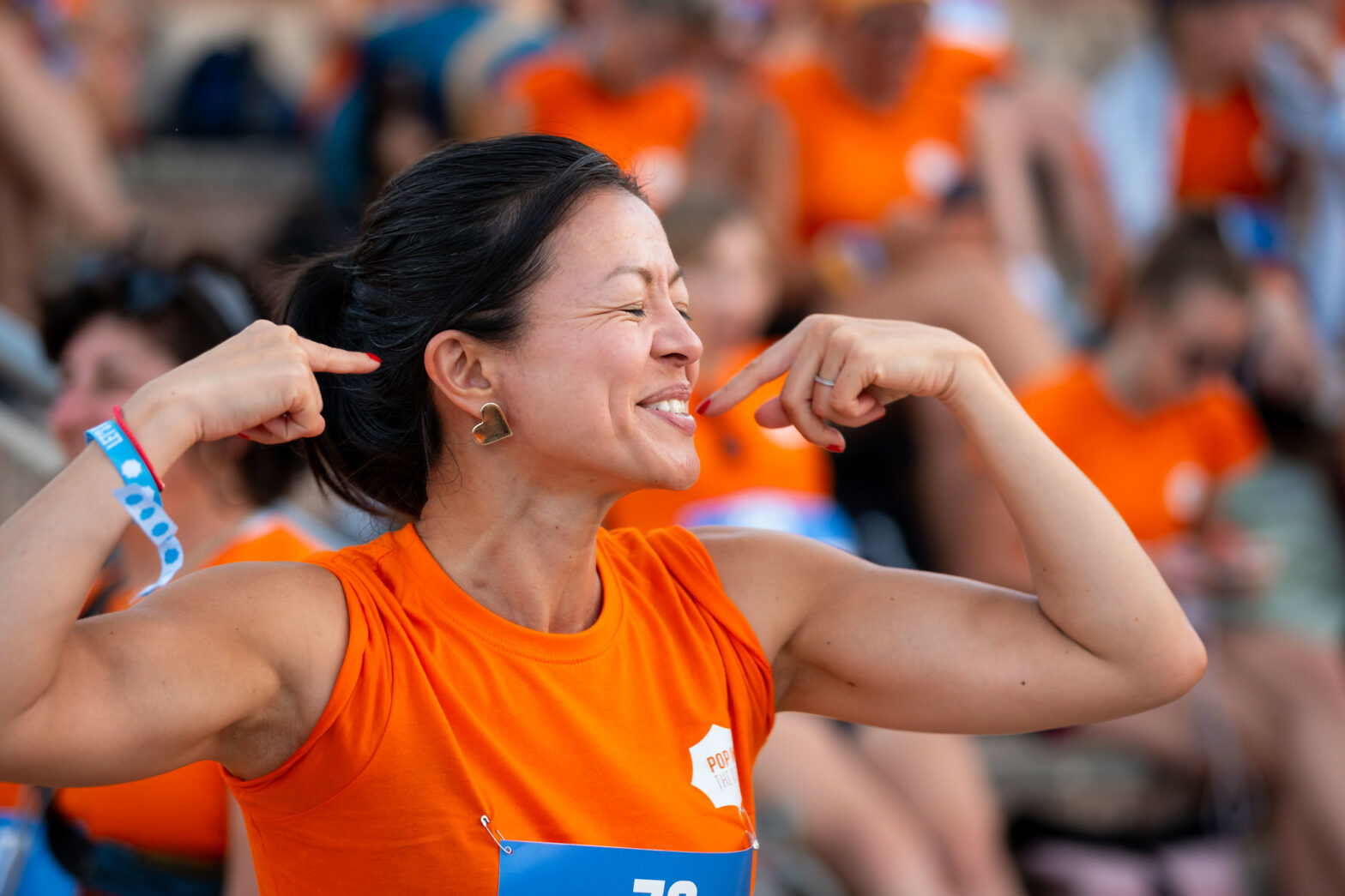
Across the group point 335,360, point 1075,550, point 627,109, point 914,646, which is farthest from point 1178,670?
point 627,109

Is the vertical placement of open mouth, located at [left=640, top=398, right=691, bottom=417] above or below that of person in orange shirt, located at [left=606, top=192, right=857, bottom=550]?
above

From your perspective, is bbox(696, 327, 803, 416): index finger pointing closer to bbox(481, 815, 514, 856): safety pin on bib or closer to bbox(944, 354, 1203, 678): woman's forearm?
bbox(944, 354, 1203, 678): woman's forearm

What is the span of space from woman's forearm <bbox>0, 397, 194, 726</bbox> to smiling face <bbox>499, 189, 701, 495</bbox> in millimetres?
429

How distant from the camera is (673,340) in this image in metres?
1.67

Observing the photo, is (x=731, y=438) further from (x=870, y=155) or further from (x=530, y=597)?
(x=530, y=597)

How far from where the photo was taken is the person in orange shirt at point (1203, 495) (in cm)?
380

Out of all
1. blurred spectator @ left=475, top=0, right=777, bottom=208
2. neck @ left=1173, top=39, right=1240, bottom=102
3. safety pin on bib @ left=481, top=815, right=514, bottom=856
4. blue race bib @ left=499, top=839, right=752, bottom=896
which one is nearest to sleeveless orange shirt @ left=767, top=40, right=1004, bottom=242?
blurred spectator @ left=475, top=0, right=777, bottom=208

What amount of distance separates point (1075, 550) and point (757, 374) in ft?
1.51

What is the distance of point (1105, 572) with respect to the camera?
1.72 meters

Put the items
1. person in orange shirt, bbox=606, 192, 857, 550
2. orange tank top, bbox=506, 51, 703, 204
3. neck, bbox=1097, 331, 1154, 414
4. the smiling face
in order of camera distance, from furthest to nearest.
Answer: orange tank top, bbox=506, 51, 703, 204 → neck, bbox=1097, 331, 1154, 414 → person in orange shirt, bbox=606, 192, 857, 550 → the smiling face

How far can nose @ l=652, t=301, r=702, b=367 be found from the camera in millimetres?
1668

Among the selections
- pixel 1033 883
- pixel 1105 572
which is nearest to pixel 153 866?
pixel 1105 572

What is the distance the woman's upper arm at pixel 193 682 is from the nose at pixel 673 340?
0.48m

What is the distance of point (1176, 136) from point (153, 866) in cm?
446
